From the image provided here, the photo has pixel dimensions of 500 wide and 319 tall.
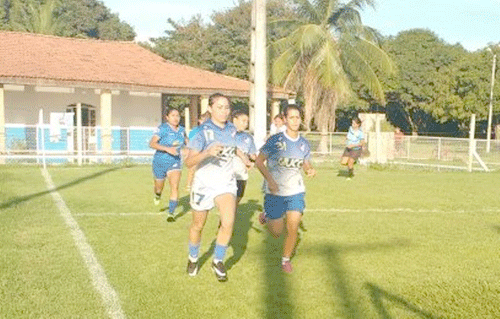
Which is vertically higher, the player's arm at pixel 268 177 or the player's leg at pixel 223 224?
the player's arm at pixel 268 177

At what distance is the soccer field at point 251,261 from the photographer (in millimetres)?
5137

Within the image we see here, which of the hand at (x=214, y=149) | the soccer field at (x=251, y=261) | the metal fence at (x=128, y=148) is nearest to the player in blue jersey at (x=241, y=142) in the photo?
the soccer field at (x=251, y=261)

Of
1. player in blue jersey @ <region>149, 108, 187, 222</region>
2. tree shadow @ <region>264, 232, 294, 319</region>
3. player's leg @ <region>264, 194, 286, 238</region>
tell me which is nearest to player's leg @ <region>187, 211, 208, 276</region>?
tree shadow @ <region>264, 232, 294, 319</region>

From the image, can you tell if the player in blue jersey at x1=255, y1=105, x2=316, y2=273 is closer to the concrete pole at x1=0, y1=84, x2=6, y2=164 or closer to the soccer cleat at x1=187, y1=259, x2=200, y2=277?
the soccer cleat at x1=187, y1=259, x2=200, y2=277

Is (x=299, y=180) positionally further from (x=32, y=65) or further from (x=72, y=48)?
(x=72, y=48)

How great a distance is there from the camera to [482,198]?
44.4 feet

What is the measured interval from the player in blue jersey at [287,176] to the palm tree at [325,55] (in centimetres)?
2422

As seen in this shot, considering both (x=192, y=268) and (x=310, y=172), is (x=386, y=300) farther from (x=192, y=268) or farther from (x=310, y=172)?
(x=192, y=268)

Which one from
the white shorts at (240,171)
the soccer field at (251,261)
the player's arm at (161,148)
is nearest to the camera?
the soccer field at (251,261)

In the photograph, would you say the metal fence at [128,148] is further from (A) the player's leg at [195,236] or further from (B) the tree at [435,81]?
(B) the tree at [435,81]

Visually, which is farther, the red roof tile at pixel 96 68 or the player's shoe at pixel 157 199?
the red roof tile at pixel 96 68

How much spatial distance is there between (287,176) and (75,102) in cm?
2196

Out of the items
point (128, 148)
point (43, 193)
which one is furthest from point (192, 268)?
point (128, 148)

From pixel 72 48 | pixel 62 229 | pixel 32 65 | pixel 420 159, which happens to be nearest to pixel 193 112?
pixel 72 48
